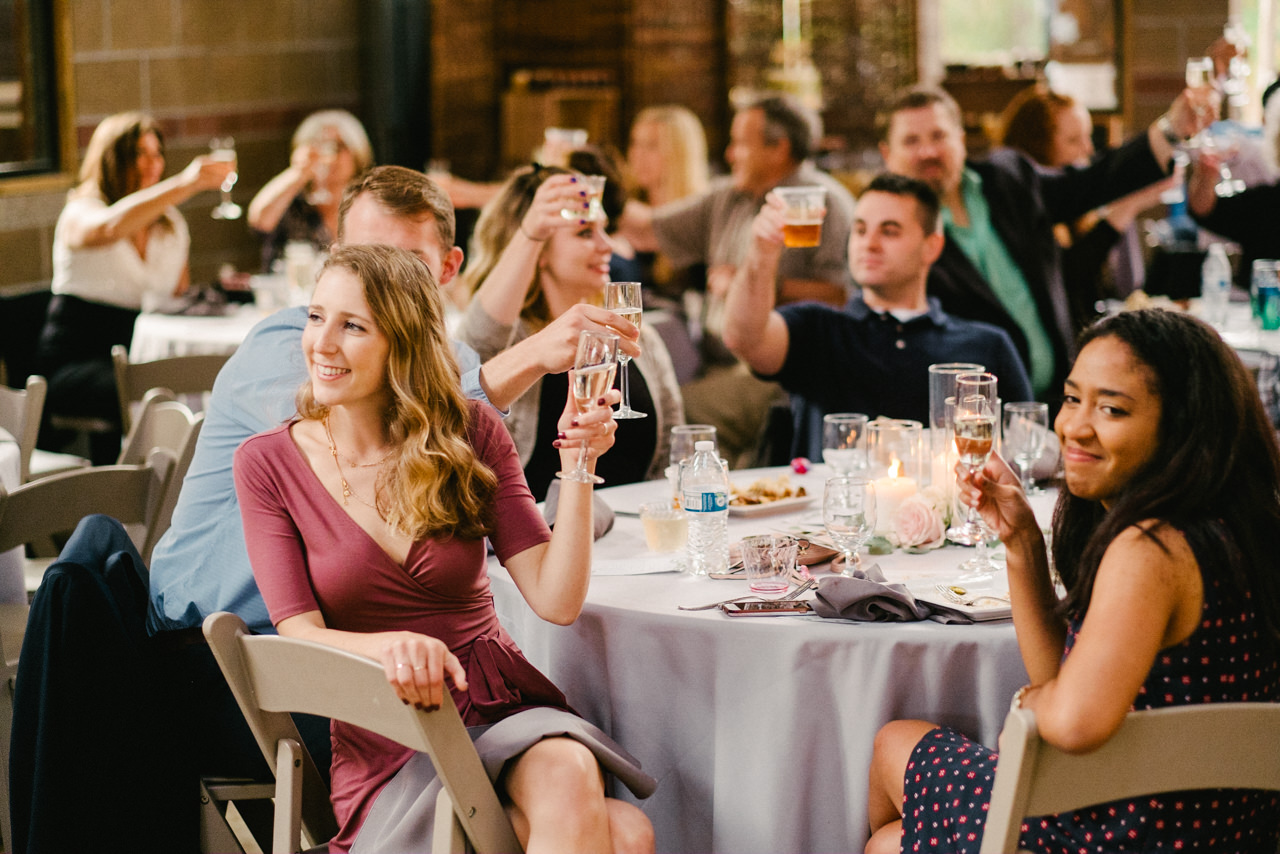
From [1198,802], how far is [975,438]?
69 cm

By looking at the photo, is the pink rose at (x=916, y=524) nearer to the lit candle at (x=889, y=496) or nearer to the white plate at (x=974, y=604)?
the lit candle at (x=889, y=496)

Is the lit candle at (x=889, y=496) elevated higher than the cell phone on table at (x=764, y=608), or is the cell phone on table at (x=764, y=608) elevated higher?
the lit candle at (x=889, y=496)

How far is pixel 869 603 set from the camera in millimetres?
2182

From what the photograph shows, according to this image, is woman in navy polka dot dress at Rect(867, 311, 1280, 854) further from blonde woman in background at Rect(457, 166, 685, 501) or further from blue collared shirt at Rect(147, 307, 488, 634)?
blonde woman in background at Rect(457, 166, 685, 501)

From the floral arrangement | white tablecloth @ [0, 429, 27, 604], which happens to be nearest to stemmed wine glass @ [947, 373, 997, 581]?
the floral arrangement

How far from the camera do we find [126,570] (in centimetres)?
231

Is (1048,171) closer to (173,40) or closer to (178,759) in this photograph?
(178,759)

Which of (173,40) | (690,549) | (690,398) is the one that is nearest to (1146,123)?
(690,398)

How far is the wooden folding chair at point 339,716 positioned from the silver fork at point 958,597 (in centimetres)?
80

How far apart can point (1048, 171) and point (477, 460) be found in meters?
3.21

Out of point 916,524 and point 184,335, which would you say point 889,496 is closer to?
point 916,524

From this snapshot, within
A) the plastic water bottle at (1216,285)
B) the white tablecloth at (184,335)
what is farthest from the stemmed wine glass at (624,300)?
the plastic water bottle at (1216,285)

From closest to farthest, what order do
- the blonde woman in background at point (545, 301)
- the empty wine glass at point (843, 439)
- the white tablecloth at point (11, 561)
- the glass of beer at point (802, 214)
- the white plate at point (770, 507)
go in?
1. the white plate at point (770, 507)
2. the empty wine glass at point (843, 439)
3. the blonde woman in background at point (545, 301)
4. the white tablecloth at point (11, 561)
5. the glass of beer at point (802, 214)

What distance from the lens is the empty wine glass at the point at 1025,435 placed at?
112 inches
